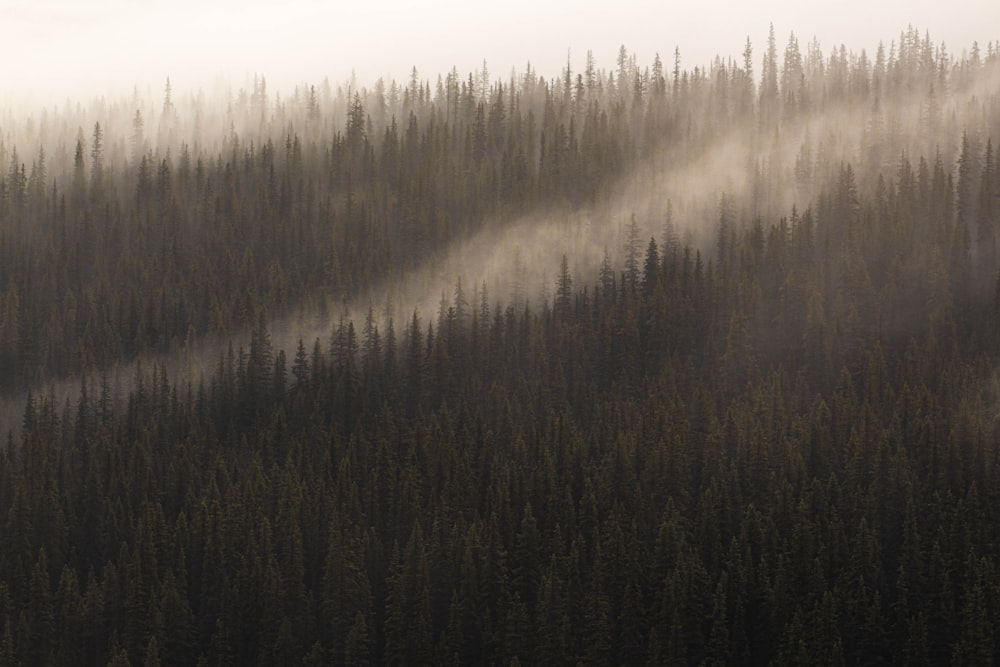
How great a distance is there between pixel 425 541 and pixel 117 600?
2310 cm

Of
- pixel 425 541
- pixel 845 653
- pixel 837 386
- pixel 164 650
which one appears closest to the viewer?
pixel 845 653

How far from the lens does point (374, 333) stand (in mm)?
175750

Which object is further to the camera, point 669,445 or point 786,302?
point 786,302

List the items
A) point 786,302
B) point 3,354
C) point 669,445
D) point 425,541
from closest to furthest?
1. point 425,541
2. point 669,445
3. point 786,302
4. point 3,354

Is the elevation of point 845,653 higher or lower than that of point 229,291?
lower

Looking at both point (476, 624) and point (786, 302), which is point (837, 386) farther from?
point (476, 624)

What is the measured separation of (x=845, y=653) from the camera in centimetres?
9875

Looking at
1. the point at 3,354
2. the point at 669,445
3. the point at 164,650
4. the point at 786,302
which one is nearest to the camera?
the point at 164,650

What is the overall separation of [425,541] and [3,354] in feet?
308

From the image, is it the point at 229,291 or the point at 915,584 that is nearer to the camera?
the point at 915,584

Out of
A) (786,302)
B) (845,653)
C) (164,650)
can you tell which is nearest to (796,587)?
(845,653)

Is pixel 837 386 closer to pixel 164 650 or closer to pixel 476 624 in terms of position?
pixel 476 624

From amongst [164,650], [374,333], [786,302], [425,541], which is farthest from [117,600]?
[786,302]

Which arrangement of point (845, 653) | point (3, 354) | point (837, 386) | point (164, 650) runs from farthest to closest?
point (3, 354), point (837, 386), point (164, 650), point (845, 653)
